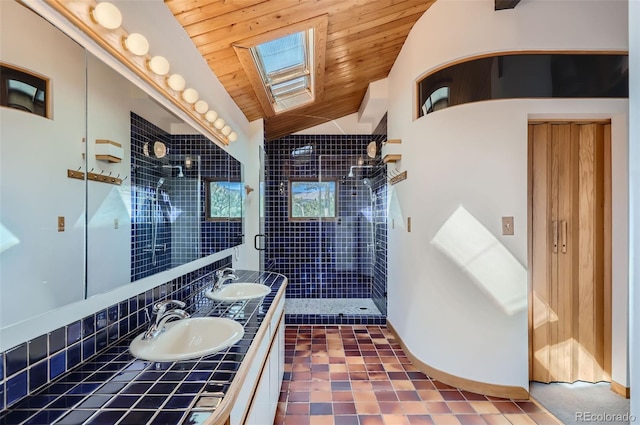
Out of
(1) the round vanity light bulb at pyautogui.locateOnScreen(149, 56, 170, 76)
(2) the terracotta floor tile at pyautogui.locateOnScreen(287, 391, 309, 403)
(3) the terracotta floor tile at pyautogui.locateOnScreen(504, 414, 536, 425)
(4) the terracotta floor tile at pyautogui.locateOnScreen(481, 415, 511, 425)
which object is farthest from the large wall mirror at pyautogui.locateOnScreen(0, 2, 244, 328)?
(3) the terracotta floor tile at pyautogui.locateOnScreen(504, 414, 536, 425)

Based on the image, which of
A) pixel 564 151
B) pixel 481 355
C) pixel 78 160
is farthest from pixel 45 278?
pixel 564 151

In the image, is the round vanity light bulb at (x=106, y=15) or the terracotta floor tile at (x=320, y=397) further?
the terracotta floor tile at (x=320, y=397)

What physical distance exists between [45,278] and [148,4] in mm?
1367

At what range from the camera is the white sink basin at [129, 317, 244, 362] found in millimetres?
1207

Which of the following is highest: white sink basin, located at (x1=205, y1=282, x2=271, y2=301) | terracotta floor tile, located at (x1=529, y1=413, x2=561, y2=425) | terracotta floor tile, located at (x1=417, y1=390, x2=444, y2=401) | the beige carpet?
white sink basin, located at (x1=205, y1=282, x2=271, y2=301)

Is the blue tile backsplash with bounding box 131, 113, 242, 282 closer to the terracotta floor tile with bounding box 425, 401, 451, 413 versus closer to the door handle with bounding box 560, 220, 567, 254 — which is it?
the terracotta floor tile with bounding box 425, 401, 451, 413

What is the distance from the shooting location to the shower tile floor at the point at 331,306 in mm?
3842

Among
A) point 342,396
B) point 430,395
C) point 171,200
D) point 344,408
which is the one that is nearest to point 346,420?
point 344,408

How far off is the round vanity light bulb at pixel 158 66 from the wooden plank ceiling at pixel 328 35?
0.46 metres

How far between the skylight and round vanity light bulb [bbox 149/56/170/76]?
95 centimetres

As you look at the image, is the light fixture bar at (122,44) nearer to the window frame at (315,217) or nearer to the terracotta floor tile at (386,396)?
the terracotta floor tile at (386,396)

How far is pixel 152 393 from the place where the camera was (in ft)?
2.93

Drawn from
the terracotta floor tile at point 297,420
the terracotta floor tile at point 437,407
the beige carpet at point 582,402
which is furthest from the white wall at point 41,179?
the beige carpet at point 582,402

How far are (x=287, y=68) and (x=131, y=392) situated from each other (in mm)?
2728
